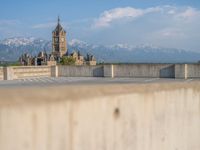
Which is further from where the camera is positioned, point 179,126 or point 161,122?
point 179,126

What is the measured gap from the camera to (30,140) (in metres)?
3.18

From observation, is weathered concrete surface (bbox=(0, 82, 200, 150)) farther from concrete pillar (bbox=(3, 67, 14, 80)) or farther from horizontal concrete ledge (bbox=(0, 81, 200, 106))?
concrete pillar (bbox=(3, 67, 14, 80))

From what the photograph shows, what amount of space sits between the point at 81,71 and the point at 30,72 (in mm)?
4800

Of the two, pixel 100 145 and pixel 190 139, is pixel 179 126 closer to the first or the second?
pixel 190 139

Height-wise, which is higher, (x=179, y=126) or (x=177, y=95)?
(x=177, y=95)

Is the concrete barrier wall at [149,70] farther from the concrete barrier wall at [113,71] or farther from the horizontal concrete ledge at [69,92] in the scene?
the horizontal concrete ledge at [69,92]

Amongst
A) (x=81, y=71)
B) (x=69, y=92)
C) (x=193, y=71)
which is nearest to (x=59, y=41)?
(x=81, y=71)

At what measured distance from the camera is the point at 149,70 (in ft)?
124

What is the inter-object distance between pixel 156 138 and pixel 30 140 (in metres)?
2.07

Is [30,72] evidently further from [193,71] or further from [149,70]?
[193,71]

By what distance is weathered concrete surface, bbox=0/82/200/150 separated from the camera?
310 centimetres

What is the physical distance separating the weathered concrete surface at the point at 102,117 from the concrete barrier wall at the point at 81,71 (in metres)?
35.1

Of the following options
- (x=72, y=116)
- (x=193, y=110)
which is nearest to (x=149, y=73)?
(x=193, y=110)

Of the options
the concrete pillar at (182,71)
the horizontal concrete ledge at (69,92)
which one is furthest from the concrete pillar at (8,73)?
the horizontal concrete ledge at (69,92)
